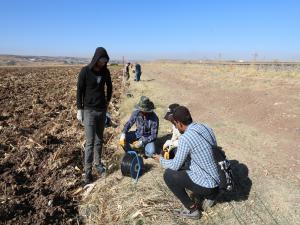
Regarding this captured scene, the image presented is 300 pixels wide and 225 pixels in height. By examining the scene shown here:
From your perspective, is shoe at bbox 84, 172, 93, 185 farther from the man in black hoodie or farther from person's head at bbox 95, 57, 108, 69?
person's head at bbox 95, 57, 108, 69

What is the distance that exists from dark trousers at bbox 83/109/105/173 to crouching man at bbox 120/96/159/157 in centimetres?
84

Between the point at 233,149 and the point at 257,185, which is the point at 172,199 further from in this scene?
the point at 233,149

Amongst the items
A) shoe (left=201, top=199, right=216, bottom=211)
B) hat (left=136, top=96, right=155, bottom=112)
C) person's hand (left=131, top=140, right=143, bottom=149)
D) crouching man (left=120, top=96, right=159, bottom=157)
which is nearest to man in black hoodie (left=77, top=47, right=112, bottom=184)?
hat (left=136, top=96, right=155, bottom=112)

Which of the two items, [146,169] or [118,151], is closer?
[146,169]

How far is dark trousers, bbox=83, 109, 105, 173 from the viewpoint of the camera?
6199mm

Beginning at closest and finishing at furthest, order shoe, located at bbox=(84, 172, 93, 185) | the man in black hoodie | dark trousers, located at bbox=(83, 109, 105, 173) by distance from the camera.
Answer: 1. the man in black hoodie
2. dark trousers, located at bbox=(83, 109, 105, 173)
3. shoe, located at bbox=(84, 172, 93, 185)

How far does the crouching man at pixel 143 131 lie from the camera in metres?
7.43

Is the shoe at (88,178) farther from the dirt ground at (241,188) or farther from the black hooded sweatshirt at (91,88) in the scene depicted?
the black hooded sweatshirt at (91,88)

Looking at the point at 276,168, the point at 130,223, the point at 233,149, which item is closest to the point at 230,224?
the point at 130,223

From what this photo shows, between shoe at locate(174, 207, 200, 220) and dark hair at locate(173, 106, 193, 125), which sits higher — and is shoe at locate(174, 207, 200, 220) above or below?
below

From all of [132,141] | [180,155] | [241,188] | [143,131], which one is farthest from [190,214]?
[132,141]

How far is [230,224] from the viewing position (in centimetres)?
506

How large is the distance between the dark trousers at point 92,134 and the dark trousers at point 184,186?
171 cm

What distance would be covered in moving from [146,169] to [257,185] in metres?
1.99
